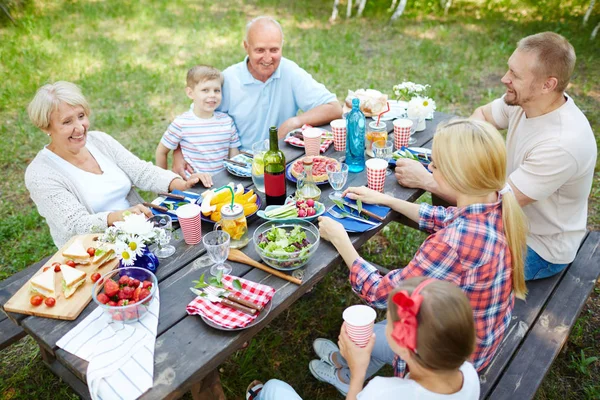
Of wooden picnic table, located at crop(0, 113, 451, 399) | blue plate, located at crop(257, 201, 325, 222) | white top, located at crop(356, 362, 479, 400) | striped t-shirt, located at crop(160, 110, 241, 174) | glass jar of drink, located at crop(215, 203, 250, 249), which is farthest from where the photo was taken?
striped t-shirt, located at crop(160, 110, 241, 174)

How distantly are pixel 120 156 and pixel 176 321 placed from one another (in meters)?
1.75

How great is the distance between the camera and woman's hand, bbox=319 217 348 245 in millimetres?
2435

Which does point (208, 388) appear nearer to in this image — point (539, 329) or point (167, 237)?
point (167, 237)

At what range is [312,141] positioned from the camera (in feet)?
10.6

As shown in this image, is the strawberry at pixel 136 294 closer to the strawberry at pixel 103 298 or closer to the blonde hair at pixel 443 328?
the strawberry at pixel 103 298

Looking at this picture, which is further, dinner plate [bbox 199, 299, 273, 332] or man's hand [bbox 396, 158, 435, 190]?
man's hand [bbox 396, 158, 435, 190]

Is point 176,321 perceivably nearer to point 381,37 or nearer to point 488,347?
point 488,347

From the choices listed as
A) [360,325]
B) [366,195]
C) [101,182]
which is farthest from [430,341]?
[101,182]

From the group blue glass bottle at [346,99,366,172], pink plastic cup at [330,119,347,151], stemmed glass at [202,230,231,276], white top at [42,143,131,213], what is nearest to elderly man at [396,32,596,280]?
blue glass bottle at [346,99,366,172]

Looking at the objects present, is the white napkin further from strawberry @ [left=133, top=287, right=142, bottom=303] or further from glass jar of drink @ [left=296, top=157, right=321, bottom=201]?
glass jar of drink @ [left=296, top=157, right=321, bottom=201]

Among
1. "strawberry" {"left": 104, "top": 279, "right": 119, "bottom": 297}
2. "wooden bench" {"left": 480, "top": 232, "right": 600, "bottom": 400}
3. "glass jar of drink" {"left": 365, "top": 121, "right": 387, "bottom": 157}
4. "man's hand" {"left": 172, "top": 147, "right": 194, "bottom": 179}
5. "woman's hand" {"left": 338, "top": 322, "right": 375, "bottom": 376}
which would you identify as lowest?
"wooden bench" {"left": 480, "top": 232, "right": 600, "bottom": 400}

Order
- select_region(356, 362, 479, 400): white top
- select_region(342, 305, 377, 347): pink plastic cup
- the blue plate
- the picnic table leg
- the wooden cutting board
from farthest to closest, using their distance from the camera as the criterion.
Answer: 1. the blue plate
2. the picnic table leg
3. the wooden cutting board
4. select_region(342, 305, 377, 347): pink plastic cup
5. select_region(356, 362, 479, 400): white top

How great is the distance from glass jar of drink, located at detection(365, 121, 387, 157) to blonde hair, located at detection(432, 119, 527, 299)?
1.07m

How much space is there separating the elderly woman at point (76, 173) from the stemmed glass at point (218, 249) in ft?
1.84
